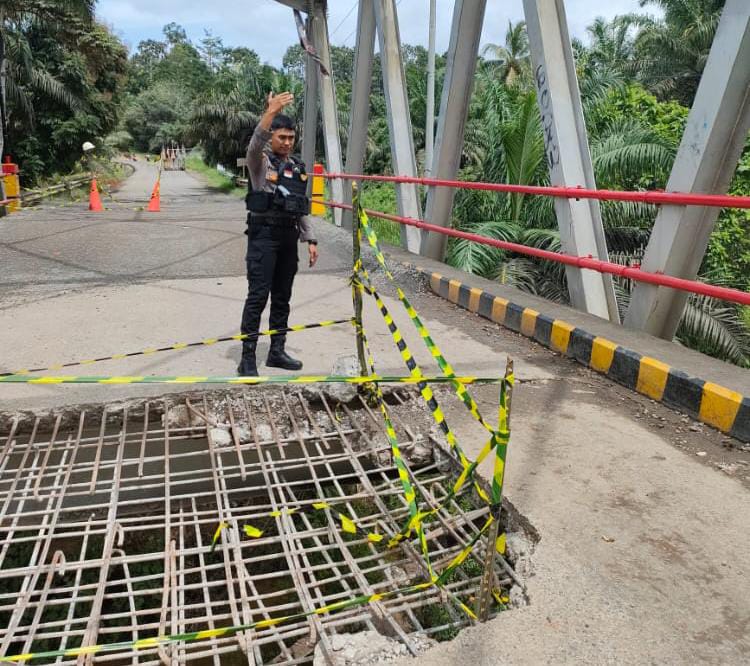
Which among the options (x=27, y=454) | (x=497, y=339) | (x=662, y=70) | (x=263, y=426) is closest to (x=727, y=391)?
(x=497, y=339)

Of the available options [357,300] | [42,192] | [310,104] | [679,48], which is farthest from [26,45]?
[679,48]

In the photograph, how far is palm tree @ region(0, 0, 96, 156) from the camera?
17.6m

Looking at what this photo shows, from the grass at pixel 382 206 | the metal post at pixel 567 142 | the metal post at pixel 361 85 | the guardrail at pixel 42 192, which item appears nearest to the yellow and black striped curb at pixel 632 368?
the metal post at pixel 567 142

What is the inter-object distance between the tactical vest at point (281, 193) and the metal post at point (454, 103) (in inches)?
139

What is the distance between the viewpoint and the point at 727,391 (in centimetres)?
329

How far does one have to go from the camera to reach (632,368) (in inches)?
151

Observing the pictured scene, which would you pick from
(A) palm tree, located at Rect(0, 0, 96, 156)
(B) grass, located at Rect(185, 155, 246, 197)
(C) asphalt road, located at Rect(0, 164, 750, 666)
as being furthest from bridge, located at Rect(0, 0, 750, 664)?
(B) grass, located at Rect(185, 155, 246, 197)

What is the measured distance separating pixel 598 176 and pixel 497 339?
5.55m

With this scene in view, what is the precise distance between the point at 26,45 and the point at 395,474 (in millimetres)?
22653

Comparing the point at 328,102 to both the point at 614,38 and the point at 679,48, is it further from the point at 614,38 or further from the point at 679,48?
the point at 614,38

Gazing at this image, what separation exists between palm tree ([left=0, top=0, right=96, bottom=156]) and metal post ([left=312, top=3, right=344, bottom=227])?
8896 mm

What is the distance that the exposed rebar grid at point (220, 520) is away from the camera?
2.13 meters

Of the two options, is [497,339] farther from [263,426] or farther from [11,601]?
[11,601]

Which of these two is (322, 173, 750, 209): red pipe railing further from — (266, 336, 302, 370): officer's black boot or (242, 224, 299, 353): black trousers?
(266, 336, 302, 370): officer's black boot
